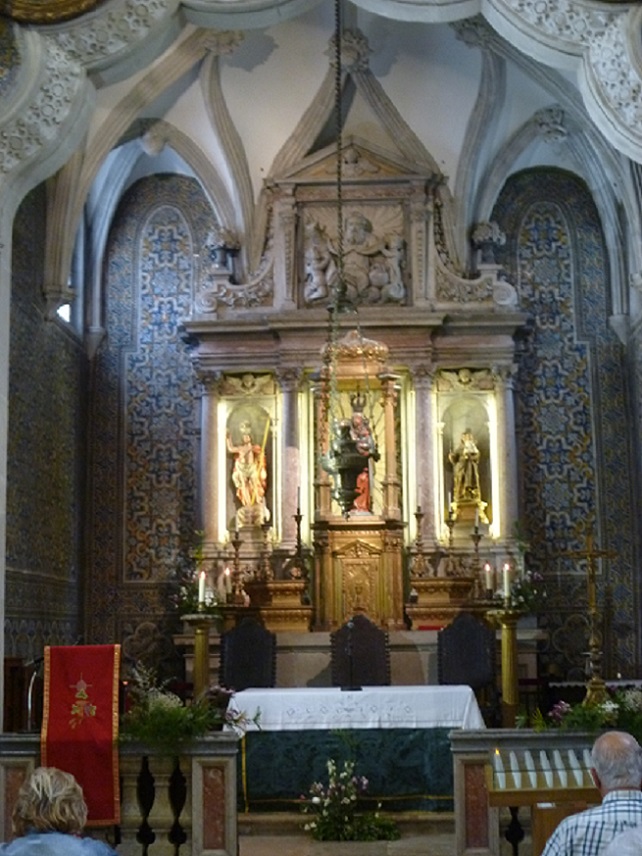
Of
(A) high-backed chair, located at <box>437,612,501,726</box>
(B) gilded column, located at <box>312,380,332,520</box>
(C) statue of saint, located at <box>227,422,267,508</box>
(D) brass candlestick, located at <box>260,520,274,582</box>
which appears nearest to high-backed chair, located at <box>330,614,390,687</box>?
(A) high-backed chair, located at <box>437,612,501,726</box>

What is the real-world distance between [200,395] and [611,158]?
17.6 ft

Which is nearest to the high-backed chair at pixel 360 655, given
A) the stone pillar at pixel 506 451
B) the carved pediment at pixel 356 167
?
the stone pillar at pixel 506 451

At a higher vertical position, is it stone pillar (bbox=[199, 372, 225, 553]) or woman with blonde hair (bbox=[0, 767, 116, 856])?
stone pillar (bbox=[199, 372, 225, 553])

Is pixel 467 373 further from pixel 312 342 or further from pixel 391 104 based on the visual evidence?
pixel 391 104

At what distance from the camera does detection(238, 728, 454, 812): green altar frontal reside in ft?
30.4

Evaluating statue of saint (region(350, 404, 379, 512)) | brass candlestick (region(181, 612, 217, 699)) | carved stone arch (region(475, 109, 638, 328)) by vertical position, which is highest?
carved stone arch (region(475, 109, 638, 328))

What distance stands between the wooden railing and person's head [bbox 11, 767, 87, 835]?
11.6 ft

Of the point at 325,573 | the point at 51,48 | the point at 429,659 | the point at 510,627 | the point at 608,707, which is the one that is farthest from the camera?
the point at 325,573

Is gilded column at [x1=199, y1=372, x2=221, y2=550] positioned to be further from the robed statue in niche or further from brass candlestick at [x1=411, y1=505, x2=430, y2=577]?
brass candlestick at [x1=411, y1=505, x2=430, y2=577]

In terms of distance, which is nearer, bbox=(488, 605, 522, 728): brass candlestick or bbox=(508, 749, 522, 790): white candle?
bbox=(508, 749, 522, 790): white candle

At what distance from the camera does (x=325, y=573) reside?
44.3ft

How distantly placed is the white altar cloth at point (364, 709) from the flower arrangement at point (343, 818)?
0.39 meters

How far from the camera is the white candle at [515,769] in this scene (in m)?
6.14

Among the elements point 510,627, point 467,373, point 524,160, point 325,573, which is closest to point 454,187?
point 524,160
